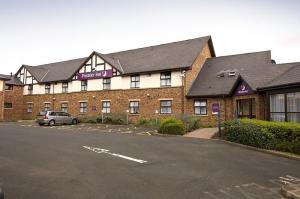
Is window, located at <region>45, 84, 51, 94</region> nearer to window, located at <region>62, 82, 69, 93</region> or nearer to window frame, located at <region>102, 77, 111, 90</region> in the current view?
window, located at <region>62, 82, 69, 93</region>

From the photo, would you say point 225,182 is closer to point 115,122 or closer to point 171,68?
point 171,68

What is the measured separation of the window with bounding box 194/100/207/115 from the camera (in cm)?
2527

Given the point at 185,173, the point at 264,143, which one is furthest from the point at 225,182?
the point at 264,143

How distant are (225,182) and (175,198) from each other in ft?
6.57

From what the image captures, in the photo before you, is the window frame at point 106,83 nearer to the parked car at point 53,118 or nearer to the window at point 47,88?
the parked car at point 53,118

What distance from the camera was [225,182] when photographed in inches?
285

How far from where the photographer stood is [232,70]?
26.5 meters

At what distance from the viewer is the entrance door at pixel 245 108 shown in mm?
21312

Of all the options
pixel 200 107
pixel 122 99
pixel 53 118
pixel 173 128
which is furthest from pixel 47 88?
pixel 173 128

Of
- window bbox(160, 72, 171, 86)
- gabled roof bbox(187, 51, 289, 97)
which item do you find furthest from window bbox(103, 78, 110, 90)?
gabled roof bbox(187, 51, 289, 97)

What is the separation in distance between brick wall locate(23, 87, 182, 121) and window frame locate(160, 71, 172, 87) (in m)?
0.55

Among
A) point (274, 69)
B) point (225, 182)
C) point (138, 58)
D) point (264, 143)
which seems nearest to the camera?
point (225, 182)

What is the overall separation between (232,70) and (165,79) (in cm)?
658

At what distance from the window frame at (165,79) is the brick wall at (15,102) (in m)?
24.0
